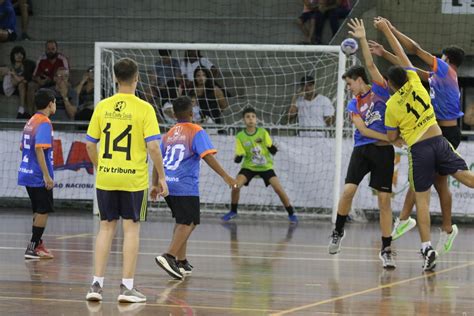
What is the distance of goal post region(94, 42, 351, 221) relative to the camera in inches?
770

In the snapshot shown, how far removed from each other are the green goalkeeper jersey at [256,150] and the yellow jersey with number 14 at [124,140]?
10.2 metres

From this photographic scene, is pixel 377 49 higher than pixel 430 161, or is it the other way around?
pixel 377 49

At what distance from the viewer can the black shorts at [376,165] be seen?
39.8ft

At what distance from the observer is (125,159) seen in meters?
8.95

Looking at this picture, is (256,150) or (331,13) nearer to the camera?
(256,150)

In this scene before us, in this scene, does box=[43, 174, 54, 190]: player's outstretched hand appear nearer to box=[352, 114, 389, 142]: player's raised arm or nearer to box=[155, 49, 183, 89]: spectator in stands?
box=[352, 114, 389, 142]: player's raised arm

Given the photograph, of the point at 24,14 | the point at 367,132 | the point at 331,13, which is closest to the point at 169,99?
the point at 331,13

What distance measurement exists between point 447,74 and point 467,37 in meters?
10.8

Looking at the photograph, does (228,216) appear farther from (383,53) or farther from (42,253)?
(383,53)

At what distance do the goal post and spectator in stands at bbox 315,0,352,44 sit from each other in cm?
123

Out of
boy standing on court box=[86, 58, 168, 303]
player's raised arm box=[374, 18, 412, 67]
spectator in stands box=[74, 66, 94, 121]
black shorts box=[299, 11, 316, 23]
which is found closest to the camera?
boy standing on court box=[86, 58, 168, 303]

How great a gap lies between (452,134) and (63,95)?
12.1 meters

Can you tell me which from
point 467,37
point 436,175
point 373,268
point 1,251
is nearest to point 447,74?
point 436,175

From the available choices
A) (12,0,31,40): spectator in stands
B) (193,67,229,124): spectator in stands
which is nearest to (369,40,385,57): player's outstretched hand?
(193,67,229,124): spectator in stands
